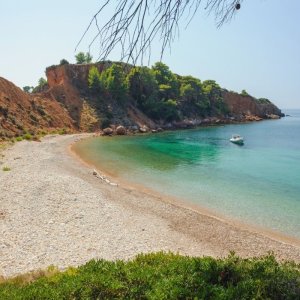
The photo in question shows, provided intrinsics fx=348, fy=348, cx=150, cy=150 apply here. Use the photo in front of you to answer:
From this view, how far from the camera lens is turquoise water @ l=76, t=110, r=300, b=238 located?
1003 inches

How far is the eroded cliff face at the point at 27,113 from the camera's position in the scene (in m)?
64.0

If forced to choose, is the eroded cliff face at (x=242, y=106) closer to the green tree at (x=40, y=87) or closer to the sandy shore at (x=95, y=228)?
the green tree at (x=40, y=87)

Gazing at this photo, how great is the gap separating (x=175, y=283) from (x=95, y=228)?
11.9 metres

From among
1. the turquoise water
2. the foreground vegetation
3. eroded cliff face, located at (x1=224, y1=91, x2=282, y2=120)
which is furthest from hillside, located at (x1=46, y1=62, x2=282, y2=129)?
the foreground vegetation

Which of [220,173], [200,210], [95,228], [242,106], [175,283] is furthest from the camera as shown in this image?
[242,106]

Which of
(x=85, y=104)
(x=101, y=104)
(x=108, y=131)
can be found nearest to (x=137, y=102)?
(x=101, y=104)

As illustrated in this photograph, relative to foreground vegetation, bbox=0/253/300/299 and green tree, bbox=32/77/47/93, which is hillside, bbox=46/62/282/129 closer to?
green tree, bbox=32/77/47/93

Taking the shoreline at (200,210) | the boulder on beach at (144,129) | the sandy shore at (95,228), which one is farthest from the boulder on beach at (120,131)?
the sandy shore at (95,228)

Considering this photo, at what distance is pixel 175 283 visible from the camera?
771 centimetres

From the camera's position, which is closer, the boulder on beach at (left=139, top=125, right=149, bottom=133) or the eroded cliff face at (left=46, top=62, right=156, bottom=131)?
the eroded cliff face at (left=46, top=62, right=156, bottom=131)

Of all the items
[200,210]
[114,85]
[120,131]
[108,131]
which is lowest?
[200,210]

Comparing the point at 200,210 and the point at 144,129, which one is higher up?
the point at 144,129

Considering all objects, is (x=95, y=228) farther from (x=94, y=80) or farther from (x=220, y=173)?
(x=94, y=80)

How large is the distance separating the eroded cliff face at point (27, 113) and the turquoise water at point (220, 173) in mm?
12903
